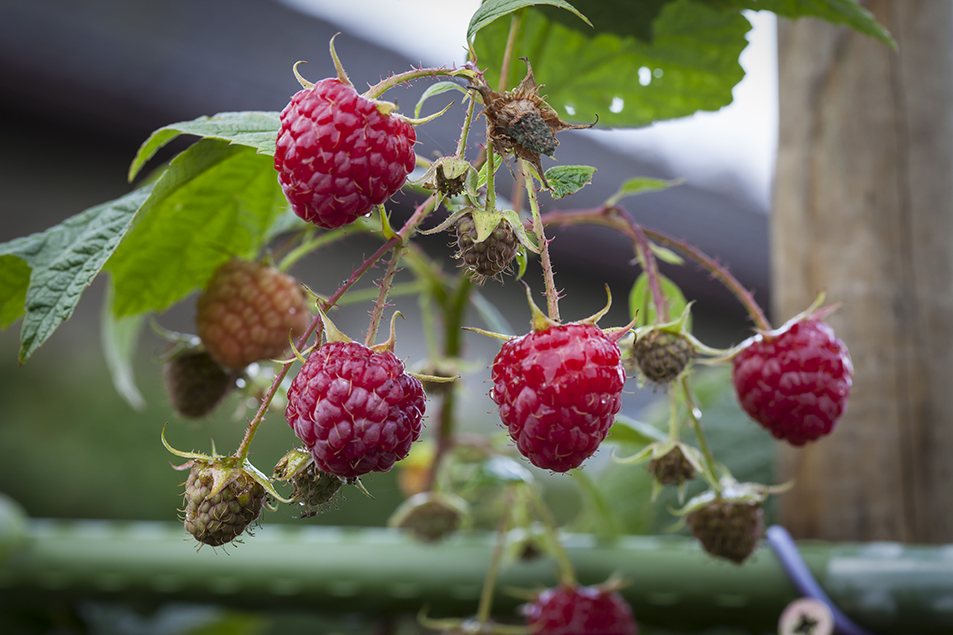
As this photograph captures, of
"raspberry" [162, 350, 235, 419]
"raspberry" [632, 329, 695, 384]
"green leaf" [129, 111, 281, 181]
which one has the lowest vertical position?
"raspberry" [162, 350, 235, 419]

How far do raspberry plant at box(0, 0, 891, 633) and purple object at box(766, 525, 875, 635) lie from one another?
0.17 metres

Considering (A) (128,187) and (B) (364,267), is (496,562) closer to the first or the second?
(B) (364,267)

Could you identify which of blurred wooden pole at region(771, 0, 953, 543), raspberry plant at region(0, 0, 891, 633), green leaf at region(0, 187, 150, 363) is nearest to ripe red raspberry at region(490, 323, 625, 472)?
raspberry plant at region(0, 0, 891, 633)

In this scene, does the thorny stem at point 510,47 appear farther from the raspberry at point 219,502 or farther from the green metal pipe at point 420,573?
the green metal pipe at point 420,573

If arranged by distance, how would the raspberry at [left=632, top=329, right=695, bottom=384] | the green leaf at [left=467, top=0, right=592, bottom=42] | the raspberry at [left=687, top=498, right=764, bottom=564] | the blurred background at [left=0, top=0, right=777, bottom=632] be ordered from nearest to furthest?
1. the green leaf at [left=467, top=0, right=592, bottom=42]
2. the raspberry at [left=632, top=329, right=695, bottom=384]
3. the raspberry at [left=687, top=498, right=764, bottom=564]
4. the blurred background at [left=0, top=0, right=777, bottom=632]

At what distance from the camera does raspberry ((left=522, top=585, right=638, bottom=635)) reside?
0.59 meters

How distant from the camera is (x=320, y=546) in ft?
2.54

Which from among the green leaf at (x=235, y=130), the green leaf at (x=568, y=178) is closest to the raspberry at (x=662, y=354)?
the green leaf at (x=568, y=178)

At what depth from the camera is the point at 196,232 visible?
0.52 meters

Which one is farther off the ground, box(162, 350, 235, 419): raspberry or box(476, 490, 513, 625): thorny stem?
box(162, 350, 235, 419): raspberry

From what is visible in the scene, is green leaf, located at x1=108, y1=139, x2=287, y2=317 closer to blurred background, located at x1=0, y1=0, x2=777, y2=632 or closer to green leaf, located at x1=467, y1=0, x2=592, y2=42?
green leaf, located at x1=467, y1=0, x2=592, y2=42

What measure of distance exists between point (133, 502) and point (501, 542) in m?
1.91

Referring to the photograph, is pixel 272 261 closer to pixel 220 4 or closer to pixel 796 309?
pixel 796 309

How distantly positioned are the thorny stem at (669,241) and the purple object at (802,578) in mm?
301
